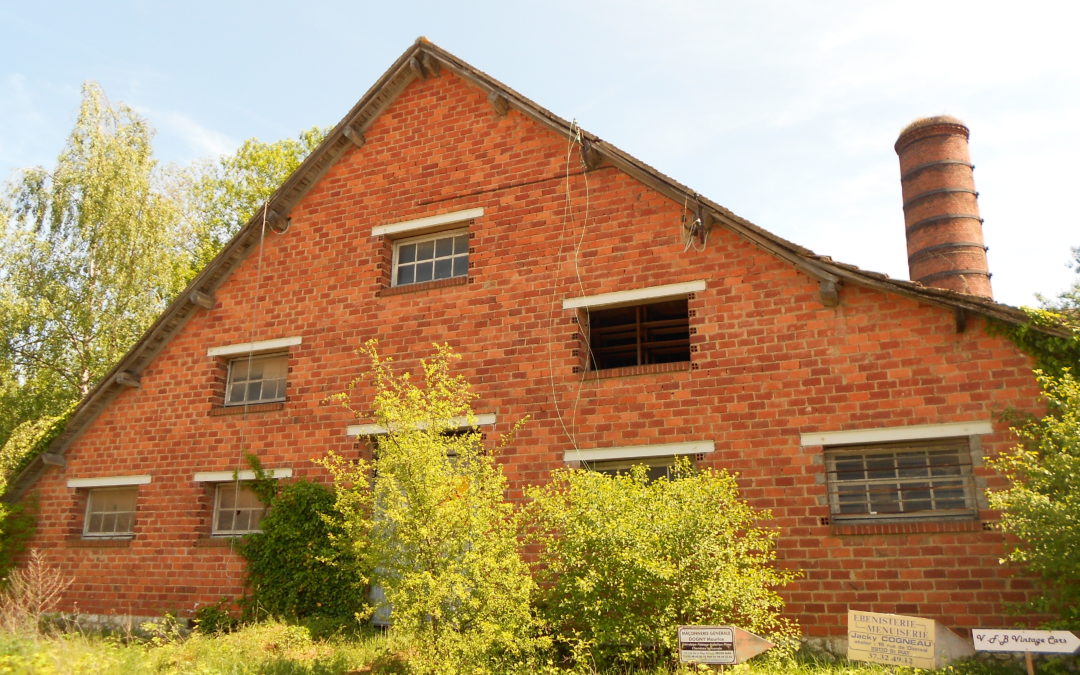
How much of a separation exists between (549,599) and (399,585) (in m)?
1.67

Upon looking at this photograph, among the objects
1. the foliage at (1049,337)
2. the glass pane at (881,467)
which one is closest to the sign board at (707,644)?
the glass pane at (881,467)

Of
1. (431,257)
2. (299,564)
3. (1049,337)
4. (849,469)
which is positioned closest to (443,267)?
(431,257)

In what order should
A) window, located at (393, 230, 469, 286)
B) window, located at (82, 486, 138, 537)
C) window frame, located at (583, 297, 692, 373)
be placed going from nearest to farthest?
window frame, located at (583, 297, 692, 373) < window, located at (393, 230, 469, 286) < window, located at (82, 486, 138, 537)

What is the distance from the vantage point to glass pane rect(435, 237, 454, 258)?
12.6m

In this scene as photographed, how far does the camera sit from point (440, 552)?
793cm

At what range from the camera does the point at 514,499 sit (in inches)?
416

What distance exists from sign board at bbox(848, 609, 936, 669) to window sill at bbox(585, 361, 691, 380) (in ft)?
12.1

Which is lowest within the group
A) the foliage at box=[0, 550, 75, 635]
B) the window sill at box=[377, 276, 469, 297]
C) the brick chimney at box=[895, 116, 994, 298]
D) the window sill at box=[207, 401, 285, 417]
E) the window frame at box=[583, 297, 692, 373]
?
the foliage at box=[0, 550, 75, 635]

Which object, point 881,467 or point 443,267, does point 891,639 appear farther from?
point 443,267

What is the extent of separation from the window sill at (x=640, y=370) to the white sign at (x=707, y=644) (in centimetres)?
378

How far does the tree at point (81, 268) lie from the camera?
21.5 meters

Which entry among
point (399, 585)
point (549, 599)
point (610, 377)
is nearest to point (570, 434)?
point (610, 377)

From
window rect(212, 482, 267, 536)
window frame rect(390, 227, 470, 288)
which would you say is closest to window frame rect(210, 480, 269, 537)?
window rect(212, 482, 267, 536)

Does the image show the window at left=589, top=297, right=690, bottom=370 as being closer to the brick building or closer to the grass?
the brick building
